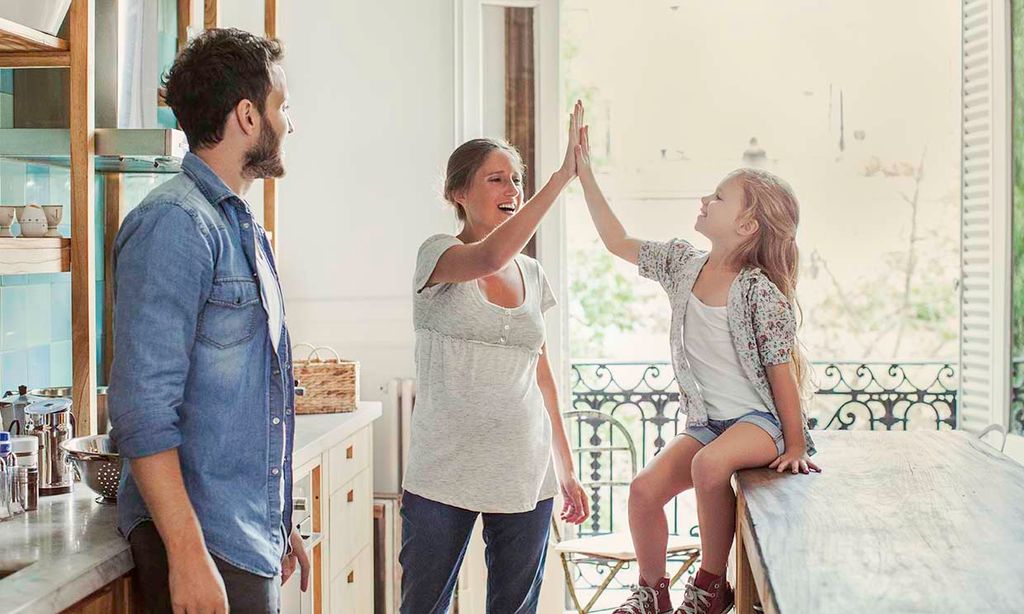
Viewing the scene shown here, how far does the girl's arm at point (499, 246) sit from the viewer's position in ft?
7.14

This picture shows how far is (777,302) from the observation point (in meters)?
2.31

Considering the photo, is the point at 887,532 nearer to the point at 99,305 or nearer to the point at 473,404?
the point at 473,404

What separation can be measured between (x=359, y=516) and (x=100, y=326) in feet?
3.29

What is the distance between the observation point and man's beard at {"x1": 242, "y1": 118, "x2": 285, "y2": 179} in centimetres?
161

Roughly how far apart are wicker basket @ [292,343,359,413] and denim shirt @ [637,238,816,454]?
117cm

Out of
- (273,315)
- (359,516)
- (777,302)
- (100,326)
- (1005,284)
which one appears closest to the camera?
(273,315)

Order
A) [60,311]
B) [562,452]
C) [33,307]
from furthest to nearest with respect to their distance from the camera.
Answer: [562,452] < [60,311] < [33,307]

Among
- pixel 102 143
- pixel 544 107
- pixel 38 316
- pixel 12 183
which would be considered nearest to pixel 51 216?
pixel 102 143

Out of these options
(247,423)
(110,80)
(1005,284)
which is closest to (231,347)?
Result: (247,423)

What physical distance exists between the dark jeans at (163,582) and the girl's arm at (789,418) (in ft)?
3.57

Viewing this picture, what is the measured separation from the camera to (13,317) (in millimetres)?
2338

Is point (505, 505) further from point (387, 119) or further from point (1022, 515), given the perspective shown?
point (387, 119)

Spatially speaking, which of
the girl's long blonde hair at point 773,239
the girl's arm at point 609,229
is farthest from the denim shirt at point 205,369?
the girl's long blonde hair at point 773,239

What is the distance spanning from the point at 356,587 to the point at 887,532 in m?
2.02
